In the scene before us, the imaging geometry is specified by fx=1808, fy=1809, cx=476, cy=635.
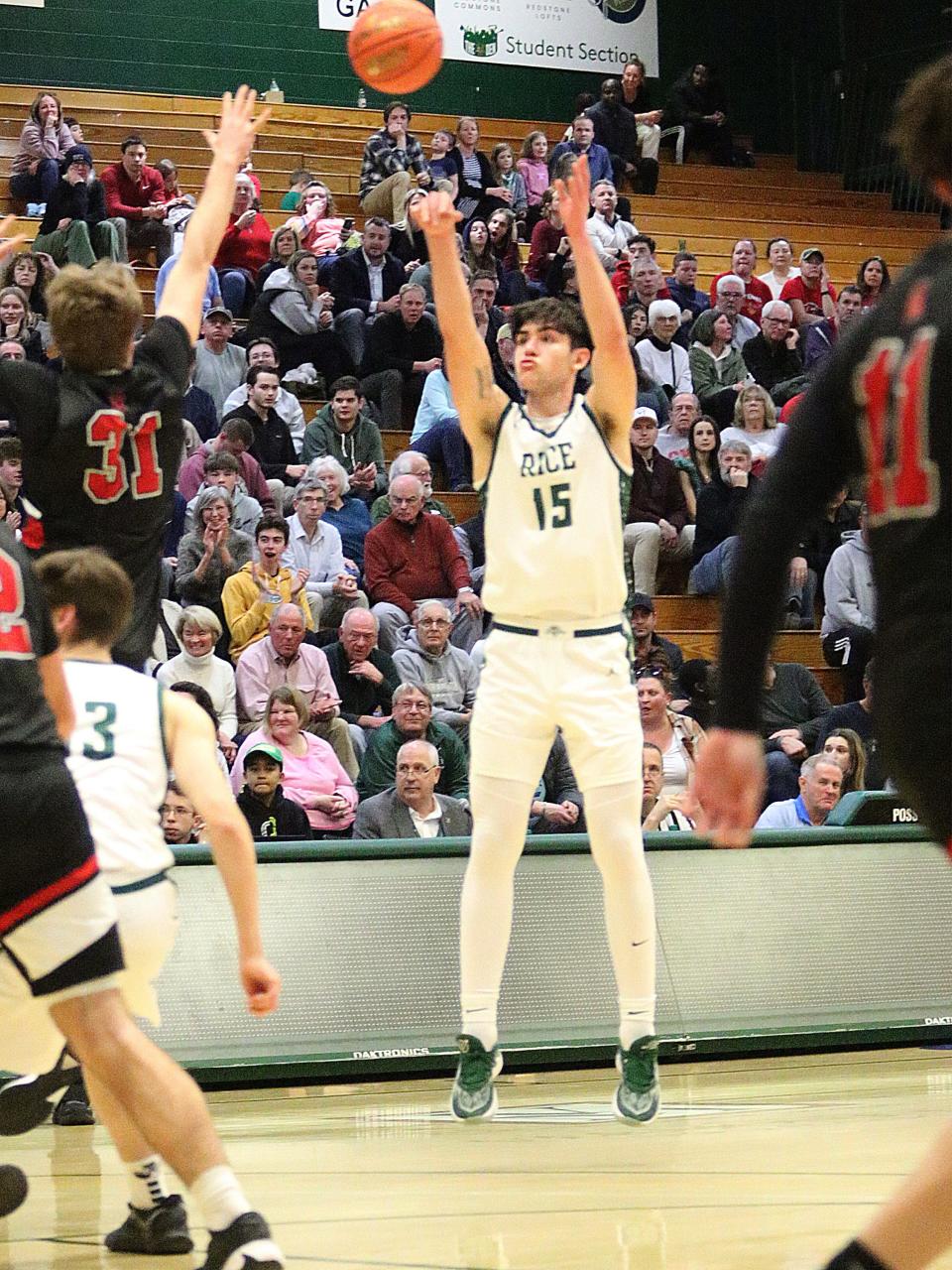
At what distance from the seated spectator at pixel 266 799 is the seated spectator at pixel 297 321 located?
241 inches

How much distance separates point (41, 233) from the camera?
46.8 ft

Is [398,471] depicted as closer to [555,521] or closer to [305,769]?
[305,769]

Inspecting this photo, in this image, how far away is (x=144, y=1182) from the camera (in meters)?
3.77

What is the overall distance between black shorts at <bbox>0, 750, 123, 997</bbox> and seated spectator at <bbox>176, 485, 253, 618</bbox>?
22.9 ft

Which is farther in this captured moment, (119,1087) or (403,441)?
Result: (403,441)

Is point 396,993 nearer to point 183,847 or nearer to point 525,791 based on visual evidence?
point 183,847

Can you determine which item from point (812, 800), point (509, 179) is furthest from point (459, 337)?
point (509, 179)

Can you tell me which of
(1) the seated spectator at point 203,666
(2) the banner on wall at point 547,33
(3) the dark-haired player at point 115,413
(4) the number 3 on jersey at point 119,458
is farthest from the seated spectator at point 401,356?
(4) the number 3 on jersey at point 119,458

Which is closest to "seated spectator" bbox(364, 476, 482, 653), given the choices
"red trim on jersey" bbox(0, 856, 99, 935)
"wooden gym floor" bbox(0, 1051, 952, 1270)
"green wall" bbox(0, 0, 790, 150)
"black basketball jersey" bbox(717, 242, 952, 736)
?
"wooden gym floor" bbox(0, 1051, 952, 1270)

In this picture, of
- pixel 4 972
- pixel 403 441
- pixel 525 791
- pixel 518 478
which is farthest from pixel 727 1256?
pixel 403 441

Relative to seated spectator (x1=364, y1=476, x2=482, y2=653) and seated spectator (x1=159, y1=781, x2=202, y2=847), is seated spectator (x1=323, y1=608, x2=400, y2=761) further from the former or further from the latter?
seated spectator (x1=159, y1=781, x2=202, y2=847)

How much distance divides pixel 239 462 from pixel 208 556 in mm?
1061

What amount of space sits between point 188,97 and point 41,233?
597 cm

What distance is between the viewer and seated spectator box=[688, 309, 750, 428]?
13664mm
